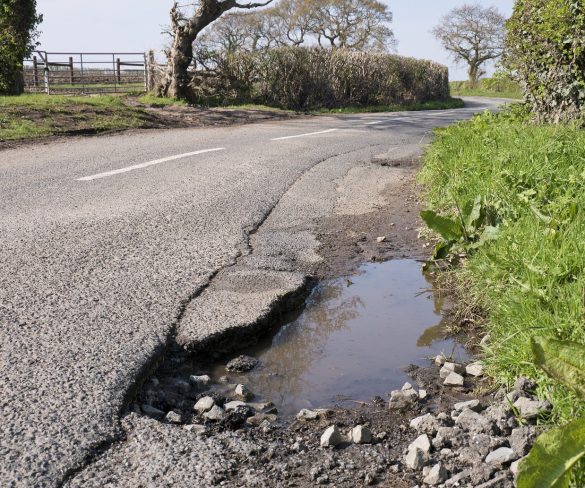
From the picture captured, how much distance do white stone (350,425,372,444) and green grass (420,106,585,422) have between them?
27.1 inches

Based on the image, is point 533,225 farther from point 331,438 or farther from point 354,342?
point 331,438

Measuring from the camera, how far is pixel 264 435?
2.65 m

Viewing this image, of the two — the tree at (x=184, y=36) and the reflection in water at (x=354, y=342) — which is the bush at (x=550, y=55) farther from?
the tree at (x=184, y=36)

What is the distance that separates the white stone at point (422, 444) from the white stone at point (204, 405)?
0.83 metres

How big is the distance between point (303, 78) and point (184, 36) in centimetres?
460

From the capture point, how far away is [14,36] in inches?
733

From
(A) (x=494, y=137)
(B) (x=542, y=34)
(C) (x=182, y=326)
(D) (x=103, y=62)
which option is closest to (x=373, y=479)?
(C) (x=182, y=326)

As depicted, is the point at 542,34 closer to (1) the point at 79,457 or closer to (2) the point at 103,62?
(1) the point at 79,457

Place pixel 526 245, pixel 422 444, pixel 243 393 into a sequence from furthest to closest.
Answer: pixel 526 245 < pixel 243 393 < pixel 422 444

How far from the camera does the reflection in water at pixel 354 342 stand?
10.5 ft

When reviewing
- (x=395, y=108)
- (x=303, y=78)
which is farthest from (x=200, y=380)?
(x=395, y=108)

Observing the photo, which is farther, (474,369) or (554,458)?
(474,369)

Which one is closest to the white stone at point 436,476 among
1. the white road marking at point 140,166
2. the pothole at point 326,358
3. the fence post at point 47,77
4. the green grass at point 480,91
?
the pothole at point 326,358

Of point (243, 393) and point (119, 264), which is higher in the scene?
point (119, 264)
